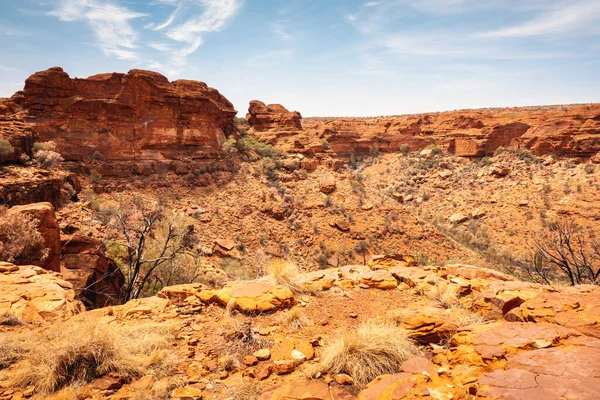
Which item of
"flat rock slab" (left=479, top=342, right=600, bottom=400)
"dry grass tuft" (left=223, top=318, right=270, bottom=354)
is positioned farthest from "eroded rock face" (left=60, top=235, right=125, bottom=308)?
"flat rock slab" (left=479, top=342, right=600, bottom=400)

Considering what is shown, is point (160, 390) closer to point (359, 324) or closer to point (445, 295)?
point (359, 324)

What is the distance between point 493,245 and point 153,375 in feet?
73.4

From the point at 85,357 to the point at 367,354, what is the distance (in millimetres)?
3052

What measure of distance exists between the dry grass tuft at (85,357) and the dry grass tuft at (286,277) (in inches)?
93.3

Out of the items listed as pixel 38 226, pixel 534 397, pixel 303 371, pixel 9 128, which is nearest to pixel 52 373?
pixel 303 371

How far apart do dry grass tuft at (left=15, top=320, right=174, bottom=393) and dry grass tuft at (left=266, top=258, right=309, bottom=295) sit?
237cm

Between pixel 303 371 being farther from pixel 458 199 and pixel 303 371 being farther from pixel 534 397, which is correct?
pixel 458 199

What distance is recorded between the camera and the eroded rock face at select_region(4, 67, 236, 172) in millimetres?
16500

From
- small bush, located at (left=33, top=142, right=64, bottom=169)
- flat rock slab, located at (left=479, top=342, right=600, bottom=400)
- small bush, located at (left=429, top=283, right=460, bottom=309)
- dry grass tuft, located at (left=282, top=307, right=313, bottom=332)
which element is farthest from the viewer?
small bush, located at (left=33, top=142, right=64, bottom=169)

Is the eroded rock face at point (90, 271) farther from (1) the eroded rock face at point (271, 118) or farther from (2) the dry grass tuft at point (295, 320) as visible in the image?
(1) the eroded rock face at point (271, 118)

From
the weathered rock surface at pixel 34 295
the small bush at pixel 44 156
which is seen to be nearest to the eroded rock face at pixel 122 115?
the small bush at pixel 44 156

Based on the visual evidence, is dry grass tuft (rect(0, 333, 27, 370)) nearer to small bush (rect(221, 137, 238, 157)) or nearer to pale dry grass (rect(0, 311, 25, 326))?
pale dry grass (rect(0, 311, 25, 326))

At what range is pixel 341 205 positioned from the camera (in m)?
18.8

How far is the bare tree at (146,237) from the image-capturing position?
31.6 feet
